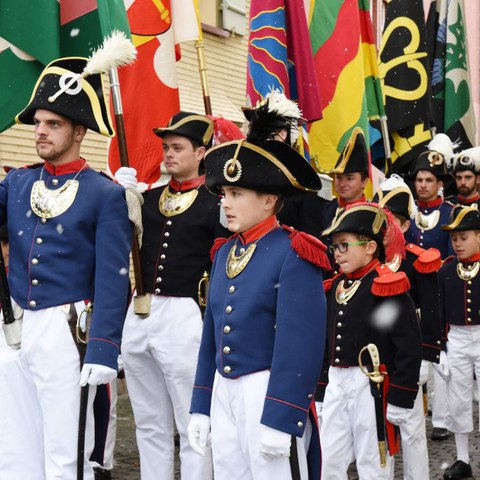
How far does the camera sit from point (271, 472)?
3.86 meters

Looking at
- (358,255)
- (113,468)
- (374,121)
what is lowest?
(113,468)

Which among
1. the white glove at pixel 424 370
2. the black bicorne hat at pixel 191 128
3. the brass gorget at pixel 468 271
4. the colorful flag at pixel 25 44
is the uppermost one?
the colorful flag at pixel 25 44

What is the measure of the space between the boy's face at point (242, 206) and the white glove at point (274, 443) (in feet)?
2.87

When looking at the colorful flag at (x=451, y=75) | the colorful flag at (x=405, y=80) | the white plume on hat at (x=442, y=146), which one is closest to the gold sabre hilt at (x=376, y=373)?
the white plume on hat at (x=442, y=146)

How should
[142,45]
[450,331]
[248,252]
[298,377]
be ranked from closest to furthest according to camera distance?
1. [298,377]
2. [248,252]
3. [142,45]
4. [450,331]

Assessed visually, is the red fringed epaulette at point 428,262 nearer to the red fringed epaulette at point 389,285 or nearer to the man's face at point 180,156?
the red fringed epaulette at point 389,285

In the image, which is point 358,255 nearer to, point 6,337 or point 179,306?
point 179,306

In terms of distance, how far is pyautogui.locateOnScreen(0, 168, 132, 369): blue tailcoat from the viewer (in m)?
4.39

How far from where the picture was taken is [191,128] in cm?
562

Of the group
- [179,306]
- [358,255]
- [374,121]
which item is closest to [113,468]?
[179,306]

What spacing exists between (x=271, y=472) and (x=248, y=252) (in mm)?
934

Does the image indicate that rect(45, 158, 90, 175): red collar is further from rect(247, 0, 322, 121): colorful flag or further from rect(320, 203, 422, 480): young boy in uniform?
rect(247, 0, 322, 121): colorful flag

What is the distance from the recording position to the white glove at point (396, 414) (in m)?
5.14

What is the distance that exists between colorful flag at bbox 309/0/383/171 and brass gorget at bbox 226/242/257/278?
3942 millimetres
